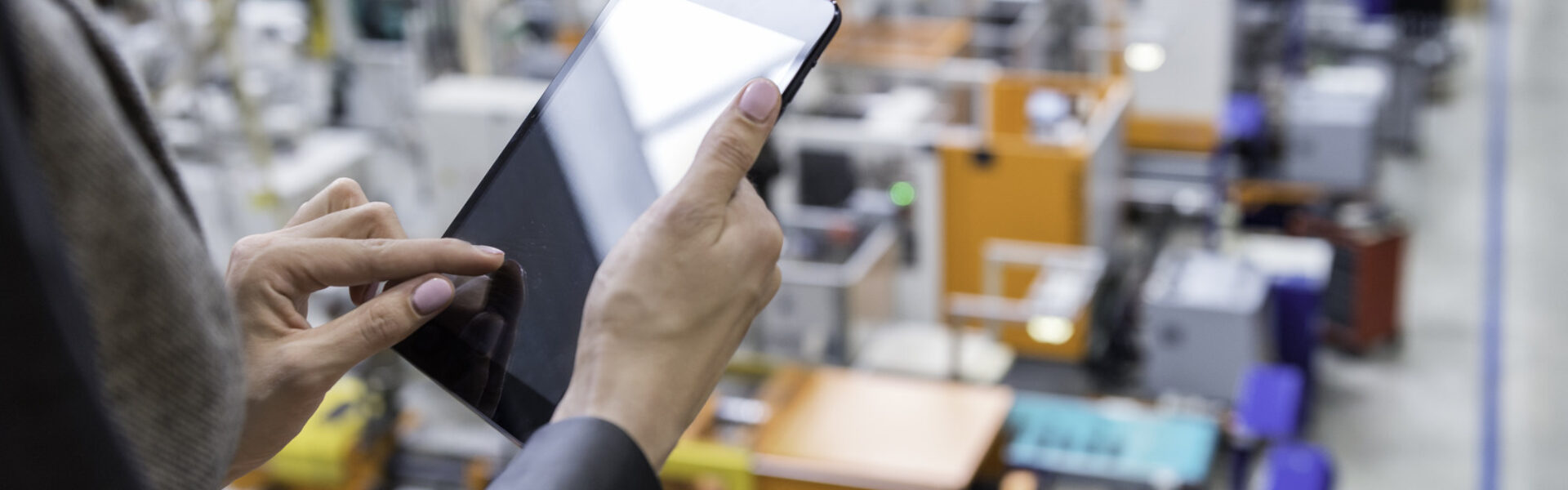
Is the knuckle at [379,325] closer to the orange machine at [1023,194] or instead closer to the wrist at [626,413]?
the wrist at [626,413]

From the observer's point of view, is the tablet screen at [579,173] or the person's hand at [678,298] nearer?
the person's hand at [678,298]

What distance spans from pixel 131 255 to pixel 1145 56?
38.0 ft

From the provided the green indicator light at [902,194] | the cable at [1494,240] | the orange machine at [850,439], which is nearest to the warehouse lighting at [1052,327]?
the orange machine at [850,439]

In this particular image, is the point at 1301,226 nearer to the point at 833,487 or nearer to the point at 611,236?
the point at 833,487

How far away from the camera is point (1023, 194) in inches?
382

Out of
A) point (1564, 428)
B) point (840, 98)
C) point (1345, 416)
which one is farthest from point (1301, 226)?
point (840, 98)

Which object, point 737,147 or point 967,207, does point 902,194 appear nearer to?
point 967,207

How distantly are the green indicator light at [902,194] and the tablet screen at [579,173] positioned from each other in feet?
25.5

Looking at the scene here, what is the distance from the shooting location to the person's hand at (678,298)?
952 millimetres

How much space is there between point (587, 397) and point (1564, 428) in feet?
27.2

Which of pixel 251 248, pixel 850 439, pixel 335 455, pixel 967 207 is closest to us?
pixel 251 248

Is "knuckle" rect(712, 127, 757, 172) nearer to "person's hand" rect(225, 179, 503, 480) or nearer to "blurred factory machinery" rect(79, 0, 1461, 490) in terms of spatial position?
"person's hand" rect(225, 179, 503, 480)

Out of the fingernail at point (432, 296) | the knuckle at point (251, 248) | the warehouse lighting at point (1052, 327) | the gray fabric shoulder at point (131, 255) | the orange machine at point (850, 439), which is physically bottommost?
the warehouse lighting at point (1052, 327)

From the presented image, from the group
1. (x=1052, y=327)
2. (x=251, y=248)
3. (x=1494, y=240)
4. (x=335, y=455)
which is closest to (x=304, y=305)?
(x=251, y=248)
